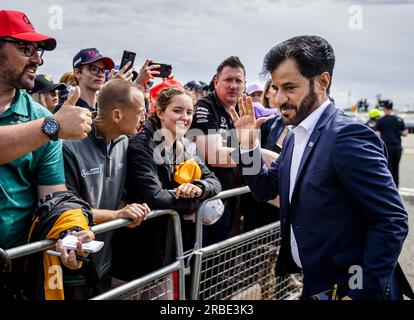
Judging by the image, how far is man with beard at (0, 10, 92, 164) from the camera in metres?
1.87

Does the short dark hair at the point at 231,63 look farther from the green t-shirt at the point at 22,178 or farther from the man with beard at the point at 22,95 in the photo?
the green t-shirt at the point at 22,178

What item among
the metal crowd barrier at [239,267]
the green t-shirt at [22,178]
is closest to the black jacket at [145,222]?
the metal crowd barrier at [239,267]

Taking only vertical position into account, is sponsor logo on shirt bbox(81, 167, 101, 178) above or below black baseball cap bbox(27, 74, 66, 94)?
below

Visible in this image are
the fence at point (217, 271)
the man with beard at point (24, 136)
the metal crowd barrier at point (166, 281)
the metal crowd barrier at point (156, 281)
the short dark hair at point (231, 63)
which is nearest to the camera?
the man with beard at point (24, 136)

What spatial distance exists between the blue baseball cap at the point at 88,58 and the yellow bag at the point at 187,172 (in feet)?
4.55

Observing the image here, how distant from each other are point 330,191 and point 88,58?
2627 millimetres

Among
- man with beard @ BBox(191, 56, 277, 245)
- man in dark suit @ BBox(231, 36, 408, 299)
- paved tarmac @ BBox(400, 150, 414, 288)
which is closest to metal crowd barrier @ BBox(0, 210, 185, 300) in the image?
man with beard @ BBox(191, 56, 277, 245)

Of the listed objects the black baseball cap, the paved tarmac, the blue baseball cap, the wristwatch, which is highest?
the blue baseball cap

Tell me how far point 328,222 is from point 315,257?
Result: 190 mm

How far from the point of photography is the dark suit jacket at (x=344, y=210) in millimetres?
1790

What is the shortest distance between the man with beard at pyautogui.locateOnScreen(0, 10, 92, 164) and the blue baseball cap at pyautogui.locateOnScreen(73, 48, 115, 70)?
1451 millimetres

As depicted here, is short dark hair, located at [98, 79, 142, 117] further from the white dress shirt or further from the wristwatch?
the white dress shirt

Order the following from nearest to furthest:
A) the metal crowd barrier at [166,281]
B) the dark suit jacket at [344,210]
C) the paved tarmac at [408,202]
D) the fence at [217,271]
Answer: the dark suit jacket at [344,210]
the fence at [217,271]
the metal crowd barrier at [166,281]
the paved tarmac at [408,202]
